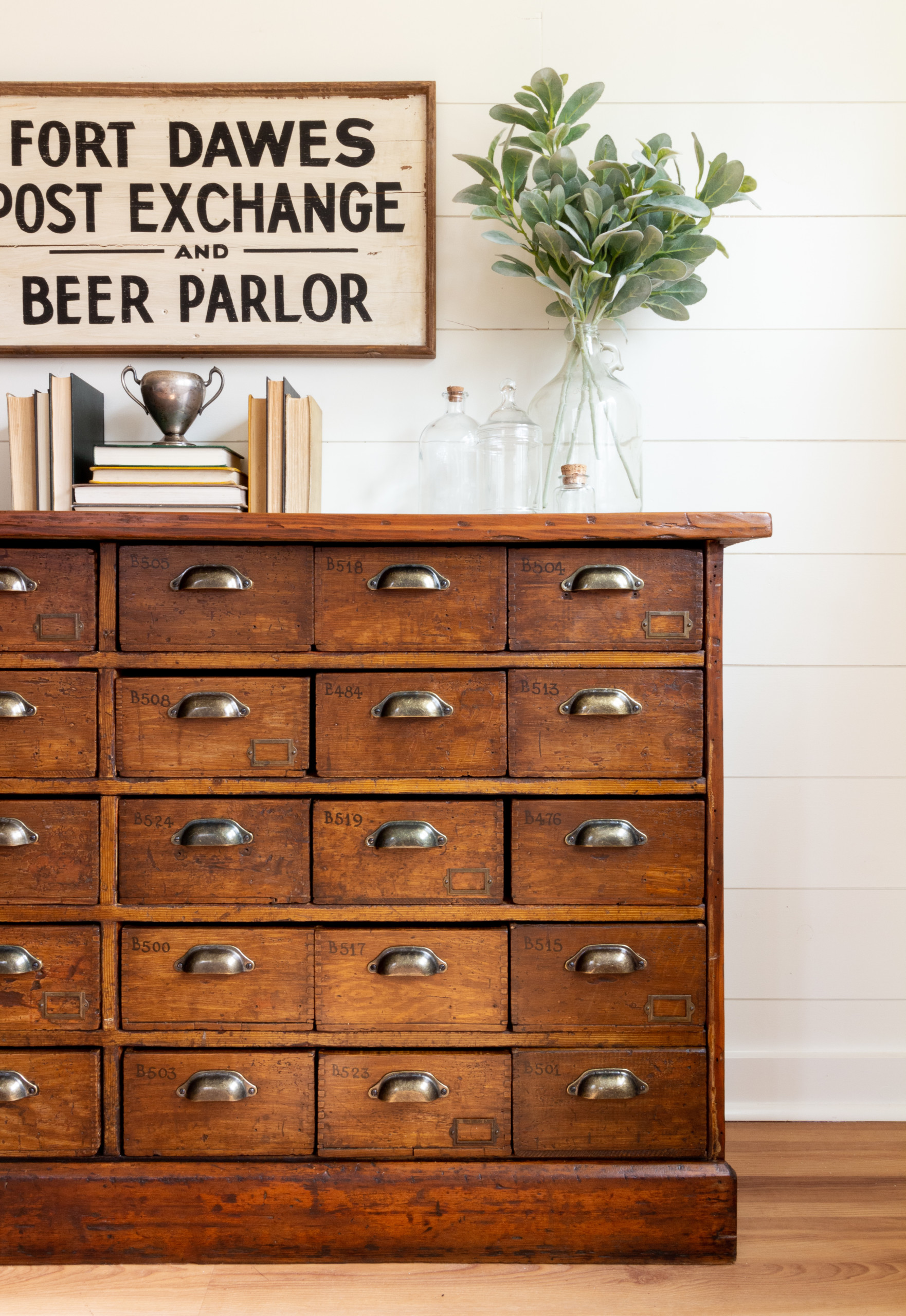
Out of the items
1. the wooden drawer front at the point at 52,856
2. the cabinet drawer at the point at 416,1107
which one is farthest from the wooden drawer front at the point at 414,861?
the wooden drawer front at the point at 52,856

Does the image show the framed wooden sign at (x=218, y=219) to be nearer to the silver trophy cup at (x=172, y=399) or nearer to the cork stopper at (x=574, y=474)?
the silver trophy cup at (x=172, y=399)

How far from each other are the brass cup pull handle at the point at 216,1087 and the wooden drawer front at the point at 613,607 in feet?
2.57

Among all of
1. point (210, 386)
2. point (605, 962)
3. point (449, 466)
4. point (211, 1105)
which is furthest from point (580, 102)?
point (211, 1105)

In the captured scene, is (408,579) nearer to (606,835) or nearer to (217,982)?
(606,835)

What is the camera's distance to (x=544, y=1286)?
127cm

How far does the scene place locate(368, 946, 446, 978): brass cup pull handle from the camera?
1.30 meters

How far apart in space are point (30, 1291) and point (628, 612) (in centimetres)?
134

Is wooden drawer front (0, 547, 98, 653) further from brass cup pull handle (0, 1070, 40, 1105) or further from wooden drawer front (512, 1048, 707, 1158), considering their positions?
wooden drawer front (512, 1048, 707, 1158)

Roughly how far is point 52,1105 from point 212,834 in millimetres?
488

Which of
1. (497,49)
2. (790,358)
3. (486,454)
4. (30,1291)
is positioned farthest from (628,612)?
(30,1291)

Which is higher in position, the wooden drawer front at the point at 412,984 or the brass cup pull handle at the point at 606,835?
the brass cup pull handle at the point at 606,835

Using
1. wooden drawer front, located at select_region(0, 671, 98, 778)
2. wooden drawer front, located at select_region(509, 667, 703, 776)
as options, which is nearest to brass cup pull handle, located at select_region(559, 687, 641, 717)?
wooden drawer front, located at select_region(509, 667, 703, 776)

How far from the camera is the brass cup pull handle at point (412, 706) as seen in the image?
129 centimetres

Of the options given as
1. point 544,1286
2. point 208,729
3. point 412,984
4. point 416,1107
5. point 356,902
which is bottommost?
point 544,1286
